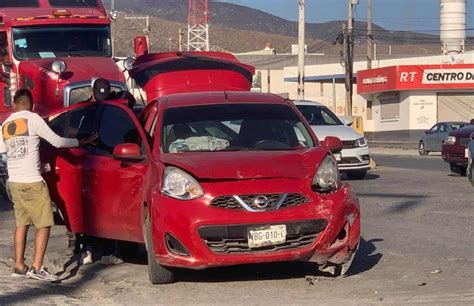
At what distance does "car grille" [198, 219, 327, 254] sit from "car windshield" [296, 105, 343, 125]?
12.6 m

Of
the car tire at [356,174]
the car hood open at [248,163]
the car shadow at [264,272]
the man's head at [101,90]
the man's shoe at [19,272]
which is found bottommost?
the car tire at [356,174]

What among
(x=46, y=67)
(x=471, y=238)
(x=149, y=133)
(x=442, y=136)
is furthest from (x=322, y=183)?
(x=442, y=136)

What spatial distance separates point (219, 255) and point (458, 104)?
50261 mm

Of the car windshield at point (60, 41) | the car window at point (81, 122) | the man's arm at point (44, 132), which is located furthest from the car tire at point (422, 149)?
the man's arm at point (44, 132)

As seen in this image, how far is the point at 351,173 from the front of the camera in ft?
70.5

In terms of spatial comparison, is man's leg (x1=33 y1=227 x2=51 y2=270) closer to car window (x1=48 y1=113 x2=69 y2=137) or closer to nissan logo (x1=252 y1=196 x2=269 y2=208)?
car window (x1=48 y1=113 x2=69 y2=137)

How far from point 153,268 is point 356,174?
42.0ft

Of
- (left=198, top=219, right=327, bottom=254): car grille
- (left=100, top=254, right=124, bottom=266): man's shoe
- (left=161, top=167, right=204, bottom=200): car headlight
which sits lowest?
(left=100, top=254, right=124, bottom=266): man's shoe

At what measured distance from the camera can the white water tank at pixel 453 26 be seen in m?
74.7

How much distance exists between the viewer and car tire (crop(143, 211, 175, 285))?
9.08m

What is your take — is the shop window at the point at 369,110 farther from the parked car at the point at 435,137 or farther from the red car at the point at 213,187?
the red car at the point at 213,187

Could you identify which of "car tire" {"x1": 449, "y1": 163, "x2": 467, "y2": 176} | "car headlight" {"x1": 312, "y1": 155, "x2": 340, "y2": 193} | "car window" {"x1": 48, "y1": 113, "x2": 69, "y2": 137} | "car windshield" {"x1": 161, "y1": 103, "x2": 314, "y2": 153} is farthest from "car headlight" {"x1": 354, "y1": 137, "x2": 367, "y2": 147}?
"car headlight" {"x1": 312, "y1": 155, "x2": 340, "y2": 193}

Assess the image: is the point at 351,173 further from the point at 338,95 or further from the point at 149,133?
the point at 338,95

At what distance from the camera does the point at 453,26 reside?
3017 inches
